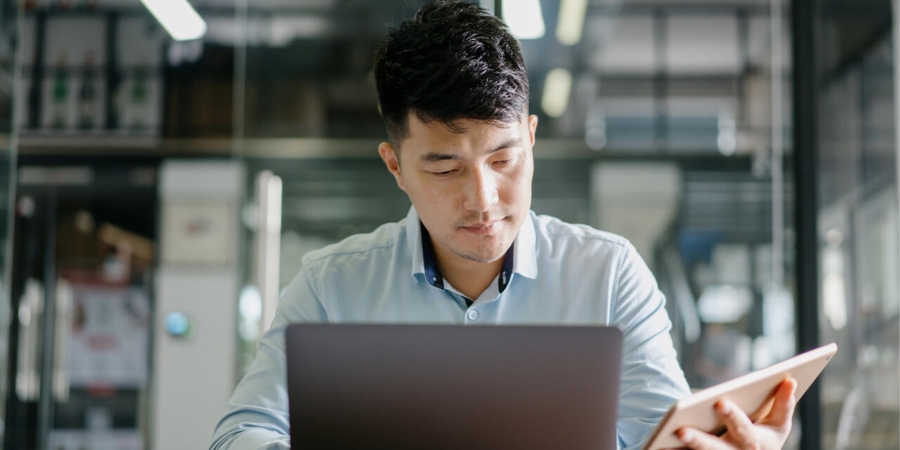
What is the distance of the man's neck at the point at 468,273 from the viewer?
1.48m

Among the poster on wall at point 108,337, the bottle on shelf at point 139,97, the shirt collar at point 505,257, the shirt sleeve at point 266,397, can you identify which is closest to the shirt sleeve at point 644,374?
the shirt collar at point 505,257

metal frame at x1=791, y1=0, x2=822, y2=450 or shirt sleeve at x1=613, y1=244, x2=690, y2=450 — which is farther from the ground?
metal frame at x1=791, y1=0, x2=822, y2=450

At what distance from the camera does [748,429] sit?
1014mm

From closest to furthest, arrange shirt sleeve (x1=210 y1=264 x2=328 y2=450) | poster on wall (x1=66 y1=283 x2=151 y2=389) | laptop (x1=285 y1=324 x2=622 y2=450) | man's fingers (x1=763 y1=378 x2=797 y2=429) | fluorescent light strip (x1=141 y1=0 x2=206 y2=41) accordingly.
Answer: laptop (x1=285 y1=324 x2=622 y2=450) → man's fingers (x1=763 y1=378 x2=797 y2=429) → shirt sleeve (x1=210 y1=264 x2=328 y2=450) → fluorescent light strip (x1=141 y1=0 x2=206 y2=41) → poster on wall (x1=66 y1=283 x2=151 y2=389)

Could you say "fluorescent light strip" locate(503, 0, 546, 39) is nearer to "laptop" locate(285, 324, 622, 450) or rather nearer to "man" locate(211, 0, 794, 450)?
"man" locate(211, 0, 794, 450)

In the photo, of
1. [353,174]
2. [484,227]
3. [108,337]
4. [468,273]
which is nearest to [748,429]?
[484,227]

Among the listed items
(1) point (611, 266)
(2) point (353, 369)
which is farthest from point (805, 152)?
(2) point (353, 369)

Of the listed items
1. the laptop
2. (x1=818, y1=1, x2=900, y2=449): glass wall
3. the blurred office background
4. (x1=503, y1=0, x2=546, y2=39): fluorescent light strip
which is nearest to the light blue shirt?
the laptop

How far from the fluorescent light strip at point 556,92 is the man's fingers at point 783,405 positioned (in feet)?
7.41

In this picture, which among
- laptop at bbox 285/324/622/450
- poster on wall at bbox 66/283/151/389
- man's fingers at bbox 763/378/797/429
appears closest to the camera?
laptop at bbox 285/324/622/450

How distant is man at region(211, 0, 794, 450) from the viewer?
1.30m

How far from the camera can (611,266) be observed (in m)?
1.45

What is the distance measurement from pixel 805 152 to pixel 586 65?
88 cm

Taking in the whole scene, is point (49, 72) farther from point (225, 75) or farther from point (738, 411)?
point (738, 411)
